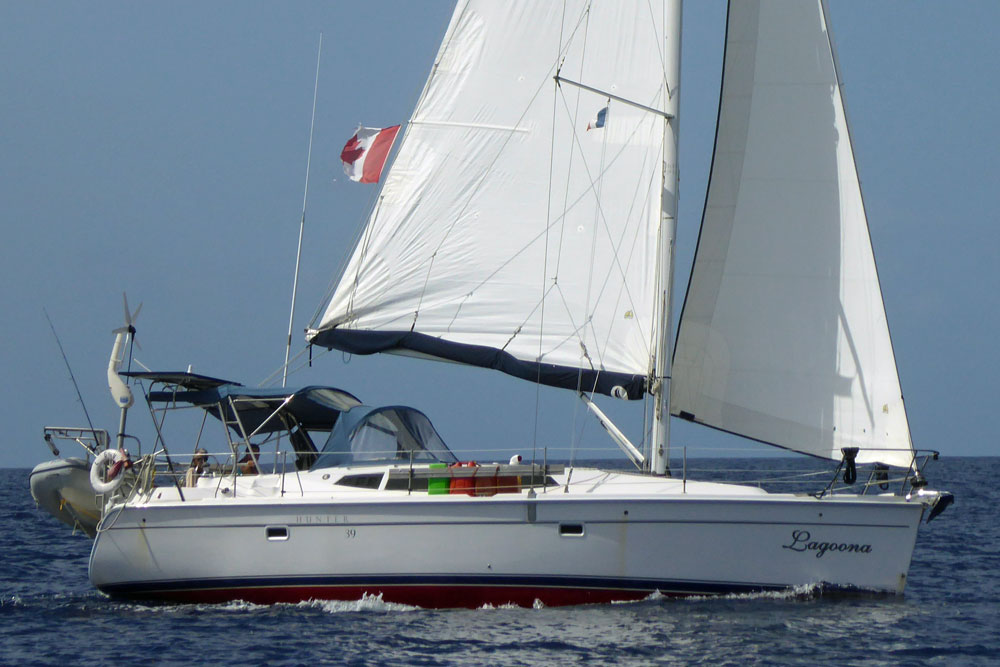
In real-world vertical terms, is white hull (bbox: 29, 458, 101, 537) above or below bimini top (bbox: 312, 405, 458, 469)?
below

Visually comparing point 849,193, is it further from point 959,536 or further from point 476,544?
point 959,536

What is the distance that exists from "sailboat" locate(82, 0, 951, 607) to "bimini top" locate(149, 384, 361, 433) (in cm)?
4

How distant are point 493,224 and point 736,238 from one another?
133 inches

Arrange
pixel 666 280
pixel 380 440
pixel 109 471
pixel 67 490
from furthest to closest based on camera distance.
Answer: pixel 67 490 → pixel 380 440 → pixel 666 280 → pixel 109 471

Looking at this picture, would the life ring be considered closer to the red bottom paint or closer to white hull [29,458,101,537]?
white hull [29,458,101,537]

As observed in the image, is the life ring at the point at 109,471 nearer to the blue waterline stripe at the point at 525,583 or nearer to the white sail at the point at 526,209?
the blue waterline stripe at the point at 525,583

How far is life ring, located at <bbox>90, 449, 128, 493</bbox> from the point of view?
48.4 feet

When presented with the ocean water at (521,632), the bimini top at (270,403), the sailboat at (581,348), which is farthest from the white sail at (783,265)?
the bimini top at (270,403)

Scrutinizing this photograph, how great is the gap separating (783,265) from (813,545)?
3.67 m

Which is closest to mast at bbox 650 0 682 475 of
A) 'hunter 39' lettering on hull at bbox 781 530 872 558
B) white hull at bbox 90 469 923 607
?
white hull at bbox 90 469 923 607

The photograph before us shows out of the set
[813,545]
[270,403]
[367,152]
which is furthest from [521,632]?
[367,152]

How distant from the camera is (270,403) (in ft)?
53.0

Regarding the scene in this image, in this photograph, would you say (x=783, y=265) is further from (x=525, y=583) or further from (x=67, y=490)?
(x=67, y=490)

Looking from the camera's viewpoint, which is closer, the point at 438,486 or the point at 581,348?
the point at 438,486
